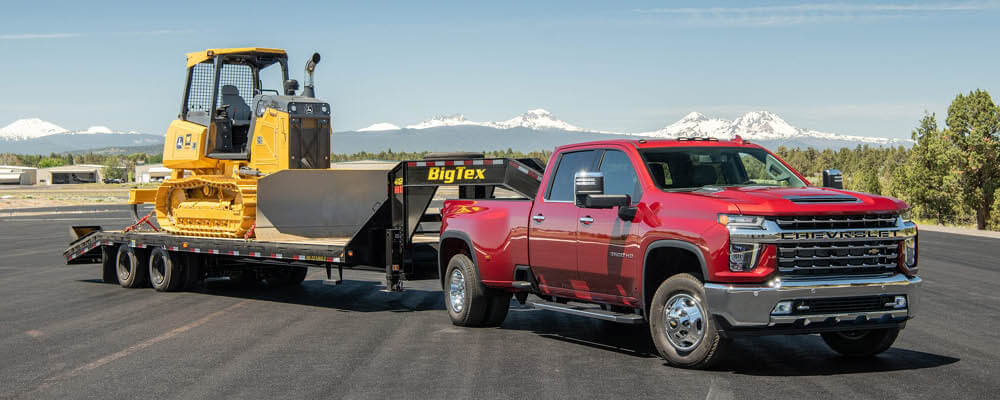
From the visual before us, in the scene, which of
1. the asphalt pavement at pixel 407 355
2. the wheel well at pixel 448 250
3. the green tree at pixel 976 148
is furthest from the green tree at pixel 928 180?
the wheel well at pixel 448 250

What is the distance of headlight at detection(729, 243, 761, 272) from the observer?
8.51m

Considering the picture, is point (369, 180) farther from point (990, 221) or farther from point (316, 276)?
point (990, 221)

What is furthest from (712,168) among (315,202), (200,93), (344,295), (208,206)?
(200,93)

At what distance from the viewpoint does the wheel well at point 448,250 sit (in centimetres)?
1281

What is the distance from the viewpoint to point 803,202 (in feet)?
28.4

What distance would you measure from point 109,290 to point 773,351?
40.1 feet

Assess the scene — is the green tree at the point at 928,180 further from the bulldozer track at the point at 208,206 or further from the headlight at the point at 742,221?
the headlight at the point at 742,221

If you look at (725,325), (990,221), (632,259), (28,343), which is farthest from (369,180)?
(990,221)

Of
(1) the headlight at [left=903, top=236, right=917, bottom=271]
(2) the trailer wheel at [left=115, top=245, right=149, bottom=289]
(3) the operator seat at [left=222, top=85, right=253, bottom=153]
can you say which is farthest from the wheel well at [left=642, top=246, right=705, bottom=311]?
(2) the trailer wheel at [left=115, top=245, right=149, bottom=289]

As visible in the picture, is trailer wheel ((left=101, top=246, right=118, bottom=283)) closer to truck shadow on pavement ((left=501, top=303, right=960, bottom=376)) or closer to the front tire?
truck shadow on pavement ((left=501, top=303, right=960, bottom=376))

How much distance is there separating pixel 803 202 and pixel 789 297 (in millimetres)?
813

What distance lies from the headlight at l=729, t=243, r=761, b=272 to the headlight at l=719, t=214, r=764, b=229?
154mm

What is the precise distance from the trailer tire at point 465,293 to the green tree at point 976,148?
5134 centimetres

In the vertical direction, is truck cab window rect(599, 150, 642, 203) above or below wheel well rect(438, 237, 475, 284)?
above
